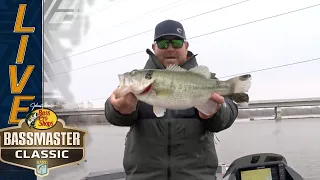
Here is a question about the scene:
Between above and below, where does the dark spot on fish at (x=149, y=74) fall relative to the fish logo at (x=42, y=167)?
above

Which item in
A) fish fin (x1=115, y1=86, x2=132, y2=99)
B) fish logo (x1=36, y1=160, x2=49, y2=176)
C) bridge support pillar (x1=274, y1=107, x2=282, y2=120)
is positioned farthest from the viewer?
bridge support pillar (x1=274, y1=107, x2=282, y2=120)

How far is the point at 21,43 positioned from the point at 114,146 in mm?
4355

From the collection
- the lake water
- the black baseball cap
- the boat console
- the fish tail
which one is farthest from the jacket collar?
the lake water

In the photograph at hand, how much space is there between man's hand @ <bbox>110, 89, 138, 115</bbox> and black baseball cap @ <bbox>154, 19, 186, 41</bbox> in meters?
0.50

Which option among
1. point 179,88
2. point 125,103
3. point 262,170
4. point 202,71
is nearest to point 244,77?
point 202,71

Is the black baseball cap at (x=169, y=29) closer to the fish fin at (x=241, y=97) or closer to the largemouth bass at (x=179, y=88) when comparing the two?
the largemouth bass at (x=179, y=88)

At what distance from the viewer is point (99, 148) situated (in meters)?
11.2

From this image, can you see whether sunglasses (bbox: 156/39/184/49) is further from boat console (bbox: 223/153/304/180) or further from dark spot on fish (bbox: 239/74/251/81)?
boat console (bbox: 223/153/304/180)

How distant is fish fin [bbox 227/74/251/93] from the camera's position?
6.31 feet

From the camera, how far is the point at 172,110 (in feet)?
6.80

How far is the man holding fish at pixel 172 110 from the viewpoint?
182 cm

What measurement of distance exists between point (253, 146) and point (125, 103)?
12.1 metres

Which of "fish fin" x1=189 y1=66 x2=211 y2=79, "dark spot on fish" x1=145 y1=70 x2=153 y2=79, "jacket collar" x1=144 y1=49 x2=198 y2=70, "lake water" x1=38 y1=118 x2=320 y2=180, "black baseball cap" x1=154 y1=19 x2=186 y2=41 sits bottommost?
"lake water" x1=38 y1=118 x2=320 y2=180

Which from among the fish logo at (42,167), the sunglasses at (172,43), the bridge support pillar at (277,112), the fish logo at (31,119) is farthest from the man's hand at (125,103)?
the bridge support pillar at (277,112)
